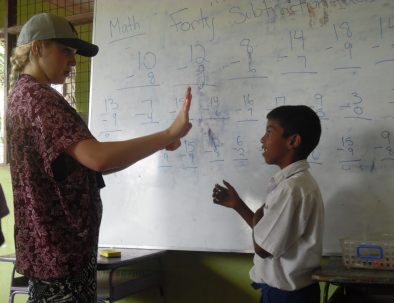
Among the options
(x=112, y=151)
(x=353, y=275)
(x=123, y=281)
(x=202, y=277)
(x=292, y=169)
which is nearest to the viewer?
(x=112, y=151)

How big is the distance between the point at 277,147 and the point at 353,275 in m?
0.54

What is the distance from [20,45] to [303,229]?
1153 millimetres

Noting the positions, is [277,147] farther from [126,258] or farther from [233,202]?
[126,258]

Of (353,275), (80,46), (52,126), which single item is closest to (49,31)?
(80,46)

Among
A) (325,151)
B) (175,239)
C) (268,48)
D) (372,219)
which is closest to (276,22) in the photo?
(268,48)

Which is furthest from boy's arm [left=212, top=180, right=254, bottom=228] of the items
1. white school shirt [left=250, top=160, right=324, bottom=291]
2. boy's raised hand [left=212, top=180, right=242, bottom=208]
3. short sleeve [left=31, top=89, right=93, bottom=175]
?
short sleeve [left=31, top=89, right=93, bottom=175]

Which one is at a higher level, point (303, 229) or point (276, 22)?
point (276, 22)

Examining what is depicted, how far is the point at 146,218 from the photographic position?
2422 mm

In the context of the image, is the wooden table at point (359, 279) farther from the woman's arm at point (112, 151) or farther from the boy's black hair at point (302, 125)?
the woman's arm at point (112, 151)

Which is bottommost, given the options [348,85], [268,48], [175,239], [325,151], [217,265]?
[217,265]

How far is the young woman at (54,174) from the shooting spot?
1.38 metres

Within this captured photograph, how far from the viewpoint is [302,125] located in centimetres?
180

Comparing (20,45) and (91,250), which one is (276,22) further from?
(91,250)

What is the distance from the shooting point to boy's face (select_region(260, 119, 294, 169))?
181 cm
